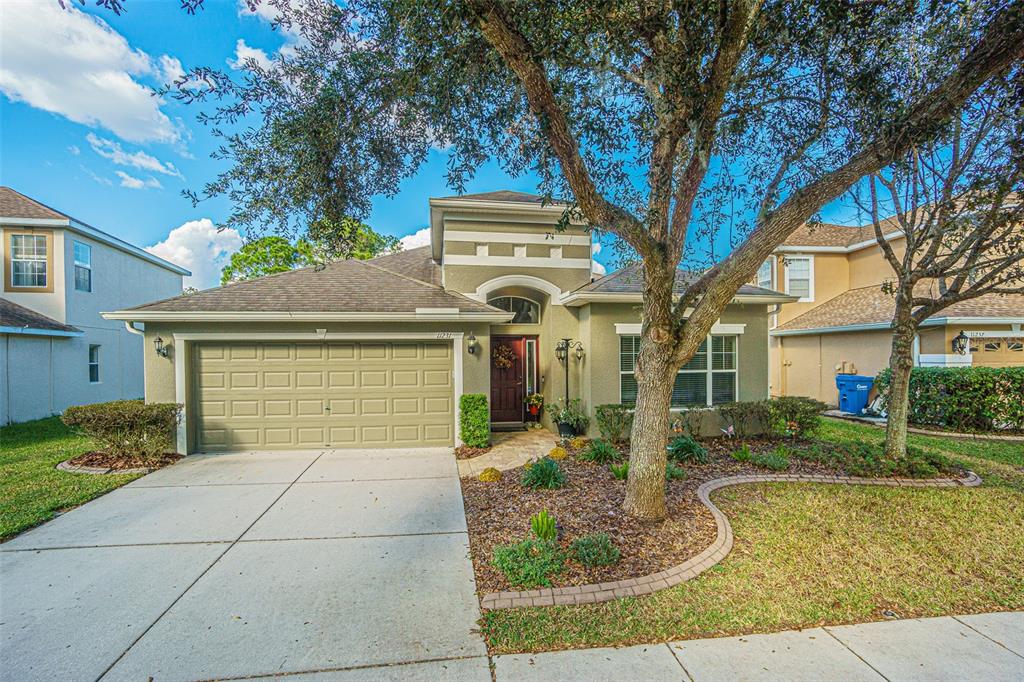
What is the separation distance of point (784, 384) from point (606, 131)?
13.7 m

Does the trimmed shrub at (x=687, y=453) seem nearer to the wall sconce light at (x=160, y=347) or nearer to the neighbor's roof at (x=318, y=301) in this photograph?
the neighbor's roof at (x=318, y=301)

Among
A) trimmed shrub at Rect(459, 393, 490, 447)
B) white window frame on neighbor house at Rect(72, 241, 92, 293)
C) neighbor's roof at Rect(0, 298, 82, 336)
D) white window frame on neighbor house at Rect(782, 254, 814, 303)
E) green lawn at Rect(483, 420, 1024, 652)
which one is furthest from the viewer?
white window frame on neighbor house at Rect(782, 254, 814, 303)

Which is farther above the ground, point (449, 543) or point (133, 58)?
point (133, 58)

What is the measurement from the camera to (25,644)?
3127 mm

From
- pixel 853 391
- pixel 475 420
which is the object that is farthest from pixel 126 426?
pixel 853 391

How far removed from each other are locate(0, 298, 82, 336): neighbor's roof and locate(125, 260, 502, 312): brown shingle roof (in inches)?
254

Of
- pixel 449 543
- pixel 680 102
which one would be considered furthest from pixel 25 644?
pixel 680 102

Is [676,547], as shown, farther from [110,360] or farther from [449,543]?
[110,360]

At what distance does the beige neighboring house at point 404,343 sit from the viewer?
859 centimetres

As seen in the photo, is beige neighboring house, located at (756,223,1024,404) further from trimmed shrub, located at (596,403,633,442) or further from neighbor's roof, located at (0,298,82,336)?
neighbor's roof, located at (0,298,82,336)

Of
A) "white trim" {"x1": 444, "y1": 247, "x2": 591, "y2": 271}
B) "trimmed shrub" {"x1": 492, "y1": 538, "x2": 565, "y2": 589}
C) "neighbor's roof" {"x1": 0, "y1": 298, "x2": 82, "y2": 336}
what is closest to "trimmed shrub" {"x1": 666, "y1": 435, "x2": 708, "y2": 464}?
"trimmed shrub" {"x1": 492, "y1": 538, "x2": 565, "y2": 589}

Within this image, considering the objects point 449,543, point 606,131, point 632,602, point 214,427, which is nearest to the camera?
point 632,602

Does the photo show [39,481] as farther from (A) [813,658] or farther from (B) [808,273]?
(B) [808,273]

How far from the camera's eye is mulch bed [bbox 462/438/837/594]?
13.0 ft
